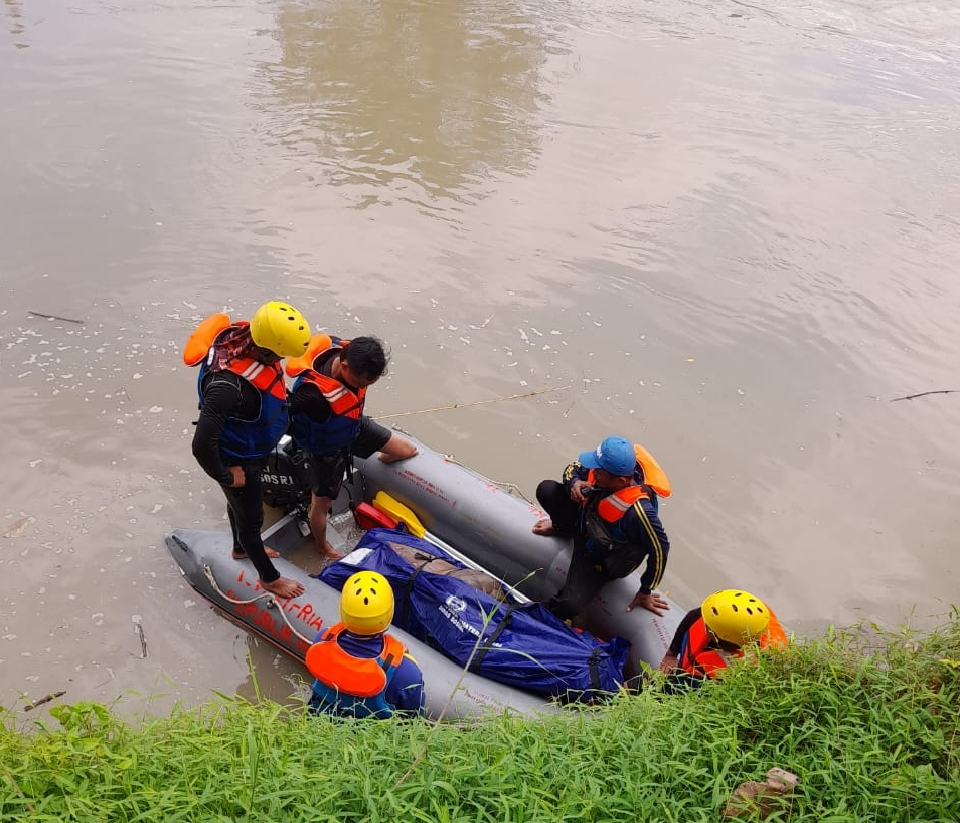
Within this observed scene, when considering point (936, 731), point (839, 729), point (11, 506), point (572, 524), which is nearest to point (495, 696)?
point (572, 524)

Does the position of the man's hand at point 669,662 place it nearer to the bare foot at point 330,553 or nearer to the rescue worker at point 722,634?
the rescue worker at point 722,634

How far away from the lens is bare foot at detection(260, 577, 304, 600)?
128 inches

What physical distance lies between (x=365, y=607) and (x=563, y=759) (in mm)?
748

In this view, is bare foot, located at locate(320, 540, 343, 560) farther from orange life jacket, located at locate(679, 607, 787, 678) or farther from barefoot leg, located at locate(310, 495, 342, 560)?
orange life jacket, located at locate(679, 607, 787, 678)

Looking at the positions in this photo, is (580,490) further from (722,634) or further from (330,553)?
(330,553)

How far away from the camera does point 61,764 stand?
6.00 ft

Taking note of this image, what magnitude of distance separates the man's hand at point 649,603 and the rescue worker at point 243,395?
171 cm

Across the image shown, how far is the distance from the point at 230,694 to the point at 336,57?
883 centimetres

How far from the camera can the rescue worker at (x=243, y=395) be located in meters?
2.67

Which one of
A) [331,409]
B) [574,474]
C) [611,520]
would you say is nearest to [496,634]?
[611,520]

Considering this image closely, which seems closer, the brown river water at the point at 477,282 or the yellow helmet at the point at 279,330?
the yellow helmet at the point at 279,330

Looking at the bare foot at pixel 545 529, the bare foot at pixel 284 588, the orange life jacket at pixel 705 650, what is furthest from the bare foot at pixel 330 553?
the orange life jacket at pixel 705 650

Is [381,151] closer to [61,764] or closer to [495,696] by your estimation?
[495,696]

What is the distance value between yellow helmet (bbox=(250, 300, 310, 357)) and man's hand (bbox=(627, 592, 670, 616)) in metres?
1.84
